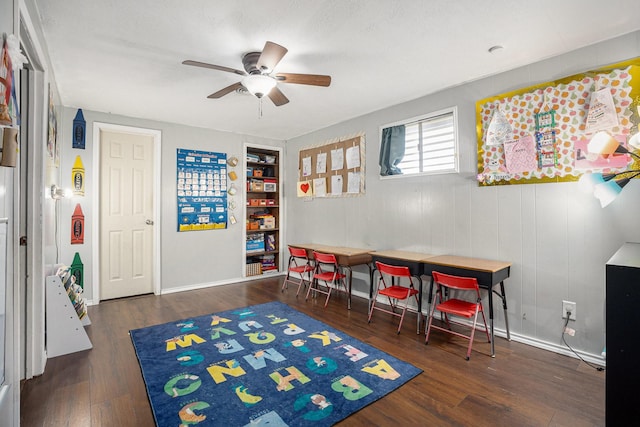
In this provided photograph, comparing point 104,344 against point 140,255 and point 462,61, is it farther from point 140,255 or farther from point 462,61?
point 462,61

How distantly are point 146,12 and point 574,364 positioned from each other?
4093 mm

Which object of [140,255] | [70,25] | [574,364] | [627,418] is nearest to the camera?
[627,418]

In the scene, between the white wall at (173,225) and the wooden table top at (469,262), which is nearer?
the wooden table top at (469,262)

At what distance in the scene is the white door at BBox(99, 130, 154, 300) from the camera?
13.5 ft

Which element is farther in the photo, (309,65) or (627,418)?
(309,65)

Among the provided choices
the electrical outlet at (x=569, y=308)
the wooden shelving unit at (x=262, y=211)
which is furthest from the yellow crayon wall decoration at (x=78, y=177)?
the electrical outlet at (x=569, y=308)

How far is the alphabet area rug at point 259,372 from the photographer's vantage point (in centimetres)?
182

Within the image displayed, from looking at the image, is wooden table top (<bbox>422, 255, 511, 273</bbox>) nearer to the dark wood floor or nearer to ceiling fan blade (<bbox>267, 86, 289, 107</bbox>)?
the dark wood floor

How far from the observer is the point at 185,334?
9.66 feet

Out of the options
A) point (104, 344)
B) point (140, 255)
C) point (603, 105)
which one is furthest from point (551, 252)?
point (140, 255)

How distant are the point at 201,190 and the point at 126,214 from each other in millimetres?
1071

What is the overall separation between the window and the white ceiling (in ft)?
1.15

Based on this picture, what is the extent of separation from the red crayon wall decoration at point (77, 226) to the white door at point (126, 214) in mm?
251

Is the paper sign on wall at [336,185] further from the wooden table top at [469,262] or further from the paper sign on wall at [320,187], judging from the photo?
the wooden table top at [469,262]
